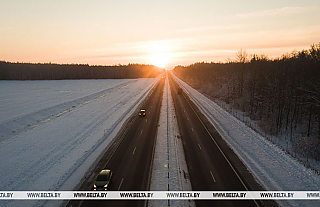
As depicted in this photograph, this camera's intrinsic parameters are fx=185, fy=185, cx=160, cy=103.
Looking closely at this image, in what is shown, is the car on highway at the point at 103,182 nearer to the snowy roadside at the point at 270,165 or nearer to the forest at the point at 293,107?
the snowy roadside at the point at 270,165

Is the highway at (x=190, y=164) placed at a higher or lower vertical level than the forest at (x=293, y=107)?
lower

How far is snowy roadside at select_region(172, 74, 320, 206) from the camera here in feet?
53.6

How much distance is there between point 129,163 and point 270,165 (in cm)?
1523

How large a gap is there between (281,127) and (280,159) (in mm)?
20136

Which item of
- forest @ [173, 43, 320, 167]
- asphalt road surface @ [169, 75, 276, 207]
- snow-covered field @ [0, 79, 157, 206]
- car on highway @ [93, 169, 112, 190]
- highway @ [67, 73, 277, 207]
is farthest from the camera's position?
forest @ [173, 43, 320, 167]

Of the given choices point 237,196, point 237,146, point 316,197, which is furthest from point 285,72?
point 237,196

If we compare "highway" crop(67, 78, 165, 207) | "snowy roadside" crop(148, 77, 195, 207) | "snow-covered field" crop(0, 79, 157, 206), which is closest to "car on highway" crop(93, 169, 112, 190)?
"highway" crop(67, 78, 165, 207)

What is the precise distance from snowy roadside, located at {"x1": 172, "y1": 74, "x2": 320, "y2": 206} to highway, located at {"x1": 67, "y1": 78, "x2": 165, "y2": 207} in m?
11.1

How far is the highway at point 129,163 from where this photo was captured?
16.0 metres

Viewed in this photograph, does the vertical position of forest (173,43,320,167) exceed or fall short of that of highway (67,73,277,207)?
it exceeds it

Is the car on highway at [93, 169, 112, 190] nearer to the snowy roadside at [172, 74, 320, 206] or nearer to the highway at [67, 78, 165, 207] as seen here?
the highway at [67, 78, 165, 207]

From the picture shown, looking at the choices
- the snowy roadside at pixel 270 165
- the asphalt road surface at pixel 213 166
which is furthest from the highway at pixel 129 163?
the snowy roadside at pixel 270 165

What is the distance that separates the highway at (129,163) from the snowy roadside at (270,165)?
11.1 m

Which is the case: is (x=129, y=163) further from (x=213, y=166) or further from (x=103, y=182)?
(x=213, y=166)
